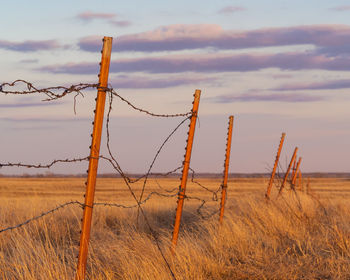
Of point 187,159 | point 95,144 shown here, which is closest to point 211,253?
point 187,159

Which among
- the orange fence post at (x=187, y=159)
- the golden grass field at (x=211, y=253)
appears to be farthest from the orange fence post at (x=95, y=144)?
the orange fence post at (x=187, y=159)

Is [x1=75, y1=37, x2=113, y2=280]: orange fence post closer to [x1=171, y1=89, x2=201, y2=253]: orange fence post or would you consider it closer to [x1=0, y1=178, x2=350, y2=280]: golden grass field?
[x1=0, y1=178, x2=350, y2=280]: golden grass field

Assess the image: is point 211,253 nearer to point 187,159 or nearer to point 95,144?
point 187,159

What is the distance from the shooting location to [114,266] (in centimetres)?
694

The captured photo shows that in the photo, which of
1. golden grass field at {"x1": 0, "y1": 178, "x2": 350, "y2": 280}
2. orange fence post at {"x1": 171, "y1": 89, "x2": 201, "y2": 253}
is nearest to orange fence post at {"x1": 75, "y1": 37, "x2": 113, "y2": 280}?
golden grass field at {"x1": 0, "y1": 178, "x2": 350, "y2": 280}

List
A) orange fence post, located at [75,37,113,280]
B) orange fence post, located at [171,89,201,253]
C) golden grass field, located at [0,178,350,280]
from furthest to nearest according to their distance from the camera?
orange fence post, located at [171,89,201,253]
golden grass field, located at [0,178,350,280]
orange fence post, located at [75,37,113,280]

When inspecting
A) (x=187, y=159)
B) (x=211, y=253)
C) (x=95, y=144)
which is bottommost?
(x=211, y=253)

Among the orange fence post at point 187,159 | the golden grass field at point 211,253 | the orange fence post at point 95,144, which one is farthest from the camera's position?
the orange fence post at point 187,159

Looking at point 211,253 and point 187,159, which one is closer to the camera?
point 211,253

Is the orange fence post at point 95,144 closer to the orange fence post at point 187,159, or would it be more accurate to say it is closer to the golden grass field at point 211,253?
the golden grass field at point 211,253

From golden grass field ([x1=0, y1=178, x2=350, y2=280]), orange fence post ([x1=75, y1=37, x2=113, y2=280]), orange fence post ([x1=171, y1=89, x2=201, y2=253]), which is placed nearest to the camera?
orange fence post ([x1=75, y1=37, x2=113, y2=280])

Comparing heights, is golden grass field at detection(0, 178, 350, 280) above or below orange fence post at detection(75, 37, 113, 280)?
below

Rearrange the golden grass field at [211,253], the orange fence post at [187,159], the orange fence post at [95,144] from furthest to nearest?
the orange fence post at [187,159]
the golden grass field at [211,253]
the orange fence post at [95,144]

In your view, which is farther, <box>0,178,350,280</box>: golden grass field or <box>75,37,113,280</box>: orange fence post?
<box>0,178,350,280</box>: golden grass field
